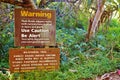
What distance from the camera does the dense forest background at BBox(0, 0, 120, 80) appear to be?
541cm

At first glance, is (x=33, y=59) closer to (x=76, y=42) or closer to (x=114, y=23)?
(x=76, y=42)

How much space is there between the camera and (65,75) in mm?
5410

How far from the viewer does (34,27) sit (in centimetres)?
481

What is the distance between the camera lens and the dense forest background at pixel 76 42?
5.41 m

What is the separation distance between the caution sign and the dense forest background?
0.46 metres

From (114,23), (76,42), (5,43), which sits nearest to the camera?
(5,43)

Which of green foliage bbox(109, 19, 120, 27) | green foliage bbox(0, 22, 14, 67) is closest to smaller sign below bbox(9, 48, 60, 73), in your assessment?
green foliage bbox(0, 22, 14, 67)

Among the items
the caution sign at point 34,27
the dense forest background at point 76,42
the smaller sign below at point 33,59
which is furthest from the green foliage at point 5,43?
the caution sign at point 34,27

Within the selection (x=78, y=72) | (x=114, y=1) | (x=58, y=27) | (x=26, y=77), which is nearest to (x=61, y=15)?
(x=58, y=27)

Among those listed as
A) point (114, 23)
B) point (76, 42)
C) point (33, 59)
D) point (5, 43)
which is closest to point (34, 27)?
point (33, 59)

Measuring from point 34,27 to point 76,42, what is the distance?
3.14 m

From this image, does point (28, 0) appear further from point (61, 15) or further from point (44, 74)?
point (61, 15)

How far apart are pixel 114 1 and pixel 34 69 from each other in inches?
180

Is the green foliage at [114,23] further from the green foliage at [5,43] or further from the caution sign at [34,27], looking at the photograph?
the caution sign at [34,27]
